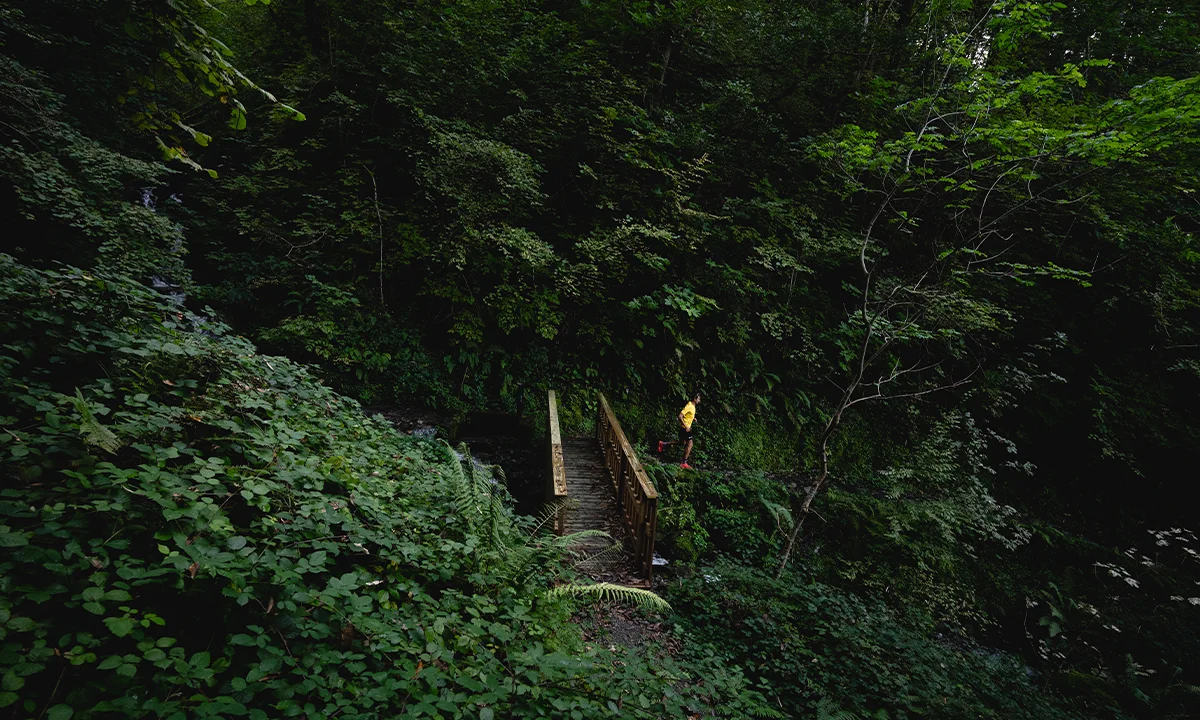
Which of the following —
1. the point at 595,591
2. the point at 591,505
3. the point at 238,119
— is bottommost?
the point at 595,591

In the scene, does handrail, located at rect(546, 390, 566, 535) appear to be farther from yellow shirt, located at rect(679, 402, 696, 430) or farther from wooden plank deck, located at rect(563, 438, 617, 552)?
yellow shirt, located at rect(679, 402, 696, 430)

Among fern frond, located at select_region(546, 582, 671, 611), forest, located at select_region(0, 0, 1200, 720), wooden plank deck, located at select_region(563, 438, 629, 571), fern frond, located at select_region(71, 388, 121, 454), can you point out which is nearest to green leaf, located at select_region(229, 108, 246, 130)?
forest, located at select_region(0, 0, 1200, 720)

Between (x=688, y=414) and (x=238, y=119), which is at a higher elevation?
(x=238, y=119)

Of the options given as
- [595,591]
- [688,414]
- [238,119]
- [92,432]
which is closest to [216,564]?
[92,432]

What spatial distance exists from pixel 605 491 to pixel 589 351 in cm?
387

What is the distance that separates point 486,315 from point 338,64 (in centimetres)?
638

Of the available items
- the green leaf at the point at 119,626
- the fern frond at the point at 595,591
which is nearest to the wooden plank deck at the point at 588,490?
the fern frond at the point at 595,591

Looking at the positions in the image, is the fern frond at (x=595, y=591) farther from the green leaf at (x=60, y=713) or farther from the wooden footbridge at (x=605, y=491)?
the green leaf at (x=60, y=713)

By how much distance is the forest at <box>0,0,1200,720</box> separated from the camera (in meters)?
2.36

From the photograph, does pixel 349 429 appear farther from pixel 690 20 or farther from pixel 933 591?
pixel 690 20

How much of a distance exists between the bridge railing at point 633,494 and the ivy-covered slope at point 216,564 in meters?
2.38

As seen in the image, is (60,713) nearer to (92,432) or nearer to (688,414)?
(92,432)

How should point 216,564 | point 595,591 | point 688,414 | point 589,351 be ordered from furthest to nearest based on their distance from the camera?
point 589,351 < point 688,414 < point 595,591 < point 216,564

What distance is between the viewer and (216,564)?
216 cm
